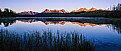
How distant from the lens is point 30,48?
18938 millimetres

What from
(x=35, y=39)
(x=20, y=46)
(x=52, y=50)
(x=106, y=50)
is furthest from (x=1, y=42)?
(x=106, y=50)

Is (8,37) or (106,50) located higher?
(8,37)

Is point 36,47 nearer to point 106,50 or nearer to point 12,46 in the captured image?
point 12,46

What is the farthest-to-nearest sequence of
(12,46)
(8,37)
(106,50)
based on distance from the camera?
(106,50)
(8,37)
(12,46)

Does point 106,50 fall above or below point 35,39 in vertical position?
below

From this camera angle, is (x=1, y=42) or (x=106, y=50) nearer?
(x=1, y=42)

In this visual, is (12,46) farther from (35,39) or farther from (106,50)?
(106,50)

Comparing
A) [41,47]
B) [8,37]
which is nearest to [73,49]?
[41,47]

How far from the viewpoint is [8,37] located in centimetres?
1983

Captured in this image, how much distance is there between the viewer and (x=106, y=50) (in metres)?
23.0

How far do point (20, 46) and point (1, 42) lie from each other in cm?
161

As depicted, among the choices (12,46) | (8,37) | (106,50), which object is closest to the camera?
(12,46)

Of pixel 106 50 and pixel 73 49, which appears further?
pixel 106 50

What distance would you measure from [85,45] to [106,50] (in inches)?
174
